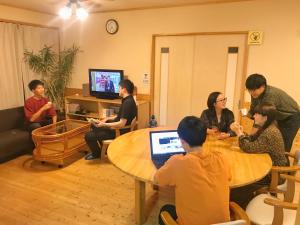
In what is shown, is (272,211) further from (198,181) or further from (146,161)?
(146,161)

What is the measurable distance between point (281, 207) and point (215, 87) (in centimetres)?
275

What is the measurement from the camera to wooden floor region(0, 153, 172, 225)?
2488 mm

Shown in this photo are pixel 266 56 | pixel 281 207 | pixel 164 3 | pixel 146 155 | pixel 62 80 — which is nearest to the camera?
pixel 281 207

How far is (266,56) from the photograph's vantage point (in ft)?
12.2

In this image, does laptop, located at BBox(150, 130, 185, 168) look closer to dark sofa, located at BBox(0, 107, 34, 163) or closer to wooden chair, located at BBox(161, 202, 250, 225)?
wooden chair, located at BBox(161, 202, 250, 225)

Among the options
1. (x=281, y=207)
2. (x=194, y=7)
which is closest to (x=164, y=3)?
(x=194, y=7)

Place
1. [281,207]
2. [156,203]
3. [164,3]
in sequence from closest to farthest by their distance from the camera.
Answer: [281,207] < [156,203] < [164,3]

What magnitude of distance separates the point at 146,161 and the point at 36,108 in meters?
2.72

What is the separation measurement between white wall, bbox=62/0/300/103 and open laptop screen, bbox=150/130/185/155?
2313 mm

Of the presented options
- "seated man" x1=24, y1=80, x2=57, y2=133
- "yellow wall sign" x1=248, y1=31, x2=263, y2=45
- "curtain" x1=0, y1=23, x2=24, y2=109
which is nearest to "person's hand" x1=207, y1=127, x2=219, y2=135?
"yellow wall sign" x1=248, y1=31, x2=263, y2=45

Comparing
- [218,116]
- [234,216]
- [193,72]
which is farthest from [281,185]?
[193,72]

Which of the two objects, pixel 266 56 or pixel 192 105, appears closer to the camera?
pixel 266 56

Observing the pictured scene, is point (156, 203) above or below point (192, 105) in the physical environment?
below

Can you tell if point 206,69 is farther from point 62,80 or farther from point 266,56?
point 62,80
